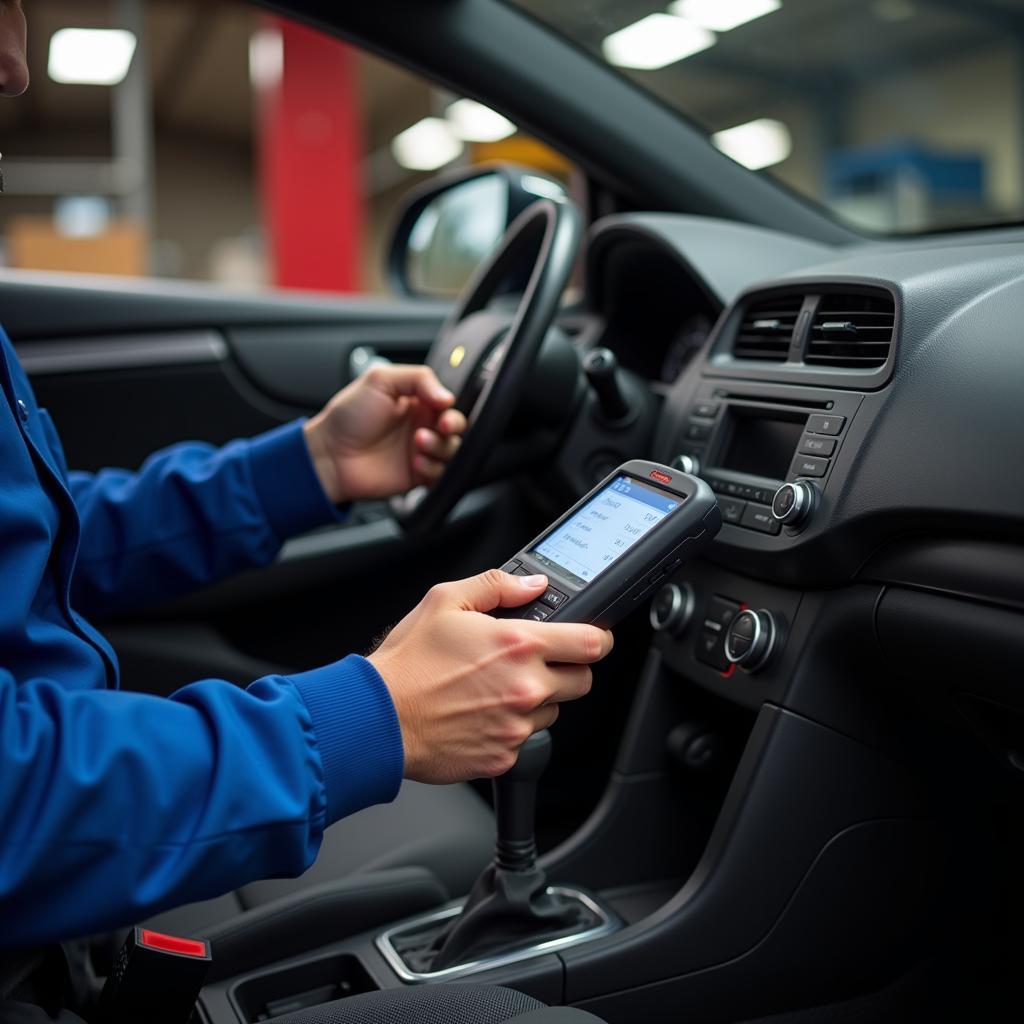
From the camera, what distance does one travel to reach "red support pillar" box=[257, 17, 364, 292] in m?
6.86

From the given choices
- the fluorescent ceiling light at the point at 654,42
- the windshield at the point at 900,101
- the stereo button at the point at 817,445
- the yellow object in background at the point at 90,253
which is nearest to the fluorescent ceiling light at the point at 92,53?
the yellow object in background at the point at 90,253

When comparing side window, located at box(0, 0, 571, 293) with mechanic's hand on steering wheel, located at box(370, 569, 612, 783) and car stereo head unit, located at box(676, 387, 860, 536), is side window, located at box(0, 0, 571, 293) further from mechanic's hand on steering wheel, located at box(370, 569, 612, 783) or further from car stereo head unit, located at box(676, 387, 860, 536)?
mechanic's hand on steering wheel, located at box(370, 569, 612, 783)

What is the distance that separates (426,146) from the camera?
45.9 ft

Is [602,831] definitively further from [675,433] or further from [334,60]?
[334,60]

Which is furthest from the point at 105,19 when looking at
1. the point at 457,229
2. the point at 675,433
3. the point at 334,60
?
the point at 675,433

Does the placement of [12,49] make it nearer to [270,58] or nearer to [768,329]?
[768,329]

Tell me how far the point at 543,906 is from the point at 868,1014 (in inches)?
11.9

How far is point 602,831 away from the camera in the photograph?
109 centimetres

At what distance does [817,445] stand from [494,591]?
1.16 feet

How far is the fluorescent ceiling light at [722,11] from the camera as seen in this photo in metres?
2.02

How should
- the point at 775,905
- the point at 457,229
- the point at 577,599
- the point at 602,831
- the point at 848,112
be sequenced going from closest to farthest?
the point at 577,599 < the point at 775,905 < the point at 602,831 < the point at 457,229 < the point at 848,112

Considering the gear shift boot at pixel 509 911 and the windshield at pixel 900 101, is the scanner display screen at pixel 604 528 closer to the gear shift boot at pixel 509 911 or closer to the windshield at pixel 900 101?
the gear shift boot at pixel 509 911

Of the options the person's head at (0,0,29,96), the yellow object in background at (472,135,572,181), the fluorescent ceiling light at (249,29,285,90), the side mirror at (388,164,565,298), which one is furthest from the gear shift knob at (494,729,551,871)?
the fluorescent ceiling light at (249,29,285,90)

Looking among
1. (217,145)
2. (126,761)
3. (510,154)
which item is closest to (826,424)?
(126,761)
